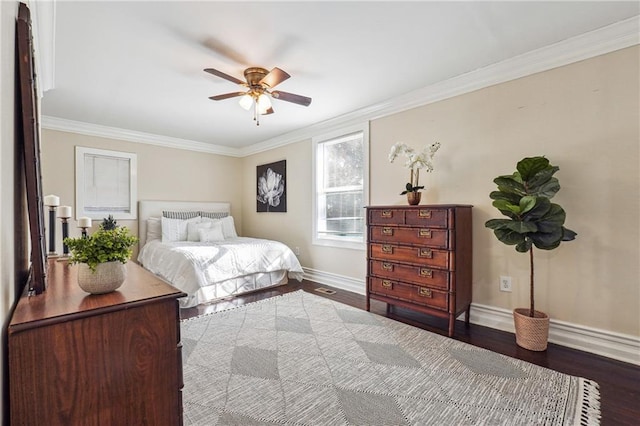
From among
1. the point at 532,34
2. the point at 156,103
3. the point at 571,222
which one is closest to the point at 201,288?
the point at 156,103

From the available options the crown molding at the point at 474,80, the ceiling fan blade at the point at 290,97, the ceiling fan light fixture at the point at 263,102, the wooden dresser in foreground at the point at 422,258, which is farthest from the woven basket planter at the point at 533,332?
the ceiling fan light fixture at the point at 263,102

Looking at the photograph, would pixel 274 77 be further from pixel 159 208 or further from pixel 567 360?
pixel 159 208

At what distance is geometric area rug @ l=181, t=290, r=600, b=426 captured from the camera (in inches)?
61.6

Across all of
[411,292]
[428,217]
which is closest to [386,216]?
[428,217]

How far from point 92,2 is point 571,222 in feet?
12.1

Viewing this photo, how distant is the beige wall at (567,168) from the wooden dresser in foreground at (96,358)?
8.92 ft

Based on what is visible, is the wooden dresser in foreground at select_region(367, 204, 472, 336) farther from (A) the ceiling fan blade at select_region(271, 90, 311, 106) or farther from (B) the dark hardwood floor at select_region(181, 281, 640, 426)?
(A) the ceiling fan blade at select_region(271, 90, 311, 106)

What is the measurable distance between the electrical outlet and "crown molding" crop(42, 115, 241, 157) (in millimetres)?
5030

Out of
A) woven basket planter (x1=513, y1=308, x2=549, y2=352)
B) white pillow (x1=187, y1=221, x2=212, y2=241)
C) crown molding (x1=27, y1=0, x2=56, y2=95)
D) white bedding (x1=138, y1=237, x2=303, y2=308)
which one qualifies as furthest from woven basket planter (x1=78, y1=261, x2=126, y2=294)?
white pillow (x1=187, y1=221, x2=212, y2=241)

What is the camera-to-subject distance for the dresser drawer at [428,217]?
258 centimetres

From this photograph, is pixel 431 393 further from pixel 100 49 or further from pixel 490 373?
pixel 100 49

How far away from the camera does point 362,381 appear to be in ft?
6.16

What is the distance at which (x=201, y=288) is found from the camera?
3400 mm

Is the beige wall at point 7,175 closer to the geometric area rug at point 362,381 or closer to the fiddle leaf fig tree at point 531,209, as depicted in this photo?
the geometric area rug at point 362,381
